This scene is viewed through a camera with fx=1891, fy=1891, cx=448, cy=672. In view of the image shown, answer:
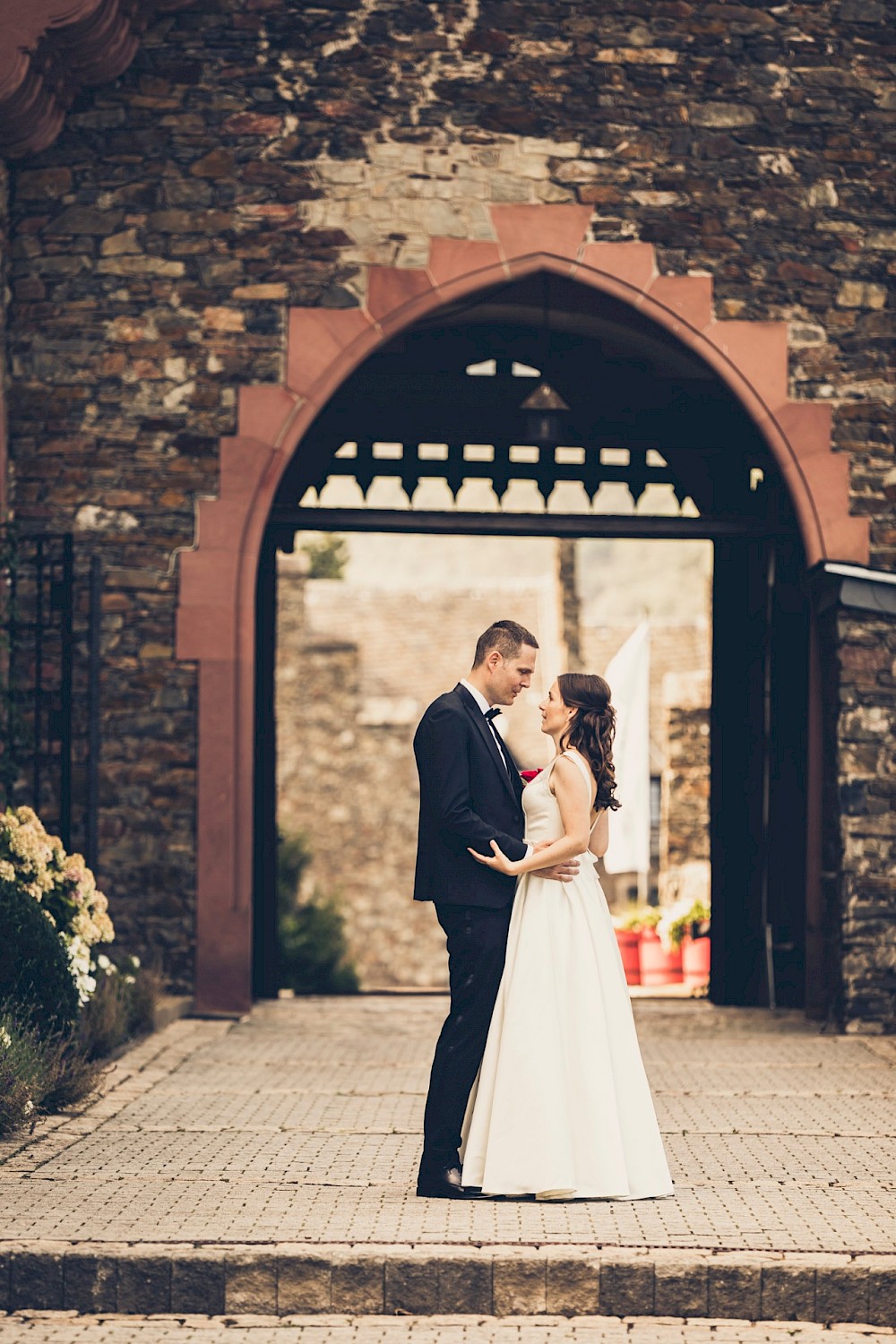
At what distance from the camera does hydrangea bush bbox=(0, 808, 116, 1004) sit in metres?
7.29

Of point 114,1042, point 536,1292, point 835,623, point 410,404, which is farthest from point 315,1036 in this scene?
point 536,1292

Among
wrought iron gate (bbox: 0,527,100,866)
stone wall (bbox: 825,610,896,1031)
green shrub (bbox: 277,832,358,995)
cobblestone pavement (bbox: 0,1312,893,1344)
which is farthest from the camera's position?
green shrub (bbox: 277,832,358,995)

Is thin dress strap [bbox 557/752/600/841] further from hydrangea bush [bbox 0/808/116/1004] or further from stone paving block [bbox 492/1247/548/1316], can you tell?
hydrangea bush [bbox 0/808/116/1004]

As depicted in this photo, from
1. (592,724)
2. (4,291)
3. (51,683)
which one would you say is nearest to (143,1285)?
(592,724)

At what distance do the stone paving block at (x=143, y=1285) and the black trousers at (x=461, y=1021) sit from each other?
0.98 meters

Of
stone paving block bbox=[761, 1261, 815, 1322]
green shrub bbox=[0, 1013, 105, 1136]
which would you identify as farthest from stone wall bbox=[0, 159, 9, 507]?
stone paving block bbox=[761, 1261, 815, 1322]

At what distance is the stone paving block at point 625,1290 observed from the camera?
4574 millimetres

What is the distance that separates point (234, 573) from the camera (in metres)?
9.52

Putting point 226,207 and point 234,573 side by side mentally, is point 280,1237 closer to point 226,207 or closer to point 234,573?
point 234,573

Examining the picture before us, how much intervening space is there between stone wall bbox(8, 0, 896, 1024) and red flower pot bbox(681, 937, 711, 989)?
5.86 m

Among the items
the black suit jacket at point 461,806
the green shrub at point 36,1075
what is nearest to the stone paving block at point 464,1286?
the black suit jacket at point 461,806

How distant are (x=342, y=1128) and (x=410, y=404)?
575 cm

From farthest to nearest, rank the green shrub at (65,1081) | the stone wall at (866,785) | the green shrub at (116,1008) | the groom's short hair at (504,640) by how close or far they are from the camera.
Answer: the stone wall at (866,785)
the green shrub at (116,1008)
the green shrub at (65,1081)
the groom's short hair at (504,640)

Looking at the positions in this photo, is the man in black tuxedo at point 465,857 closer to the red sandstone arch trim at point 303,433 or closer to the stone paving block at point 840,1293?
the stone paving block at point 840,1293
